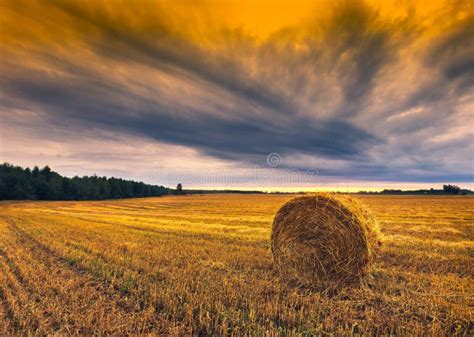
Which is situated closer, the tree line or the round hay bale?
the round hay bale

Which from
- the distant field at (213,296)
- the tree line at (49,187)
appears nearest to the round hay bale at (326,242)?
the distant field at (213,296)

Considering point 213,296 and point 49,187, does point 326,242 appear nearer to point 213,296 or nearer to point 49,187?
point 213,296

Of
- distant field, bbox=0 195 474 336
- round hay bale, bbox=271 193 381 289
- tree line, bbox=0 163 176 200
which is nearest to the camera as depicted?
distant field, bbox=0 195 474 336

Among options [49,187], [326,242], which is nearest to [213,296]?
[326,242]

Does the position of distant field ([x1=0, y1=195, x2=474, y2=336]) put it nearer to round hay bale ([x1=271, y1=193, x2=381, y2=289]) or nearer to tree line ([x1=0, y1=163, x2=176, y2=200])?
round hay bale ([x1=271, y1=193, x2=381, y2=289])

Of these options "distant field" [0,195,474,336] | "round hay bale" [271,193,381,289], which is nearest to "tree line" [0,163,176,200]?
"distant field" [0,195,474,336]

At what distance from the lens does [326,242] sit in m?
6.16

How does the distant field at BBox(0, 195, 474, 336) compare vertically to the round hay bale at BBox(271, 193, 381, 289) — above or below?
below

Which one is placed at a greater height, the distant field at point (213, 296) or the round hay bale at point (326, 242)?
the round hay bale at point (326, 242)

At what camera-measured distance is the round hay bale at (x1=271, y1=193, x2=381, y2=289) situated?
5.85m

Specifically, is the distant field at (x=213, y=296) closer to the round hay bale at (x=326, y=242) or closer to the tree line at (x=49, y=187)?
the round hay bale at (x=326, y=242)

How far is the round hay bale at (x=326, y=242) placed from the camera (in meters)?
5.85

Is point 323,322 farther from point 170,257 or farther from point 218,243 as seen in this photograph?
point 218,243

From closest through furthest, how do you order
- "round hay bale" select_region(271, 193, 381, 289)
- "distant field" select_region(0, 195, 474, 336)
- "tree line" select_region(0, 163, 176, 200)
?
1. "distant field" select_region(0, 195, 474, 336)
2. "round hay bale" select_region(271, 193, 381, 289)
3. "tree line" select_region(0, 163, 176, 200)
